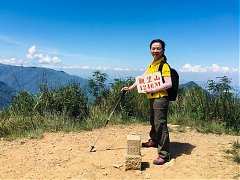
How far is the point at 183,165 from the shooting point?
6191 mm

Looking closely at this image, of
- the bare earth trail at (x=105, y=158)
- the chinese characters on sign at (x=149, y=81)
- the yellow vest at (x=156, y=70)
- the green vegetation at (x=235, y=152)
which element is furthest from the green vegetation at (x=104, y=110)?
the yellow vest at (x=156, y=70)

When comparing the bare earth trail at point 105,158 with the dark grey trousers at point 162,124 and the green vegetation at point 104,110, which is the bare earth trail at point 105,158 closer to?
the dark grey trousers at point 162,124

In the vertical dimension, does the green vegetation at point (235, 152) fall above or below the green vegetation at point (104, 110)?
below

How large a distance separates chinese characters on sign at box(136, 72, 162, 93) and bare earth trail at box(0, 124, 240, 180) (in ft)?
3.79

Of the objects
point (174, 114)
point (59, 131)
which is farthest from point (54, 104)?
point (174, 114)

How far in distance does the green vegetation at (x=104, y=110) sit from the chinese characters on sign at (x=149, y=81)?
2568 mm

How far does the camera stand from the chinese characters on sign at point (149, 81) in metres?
6.29

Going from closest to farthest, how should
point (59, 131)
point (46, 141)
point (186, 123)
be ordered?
point (46, 141) < point (59, 131) < point (186, 123)

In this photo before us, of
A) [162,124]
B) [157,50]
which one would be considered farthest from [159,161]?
[157,50]

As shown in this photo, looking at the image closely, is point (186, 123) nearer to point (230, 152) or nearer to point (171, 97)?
point (230, 152)

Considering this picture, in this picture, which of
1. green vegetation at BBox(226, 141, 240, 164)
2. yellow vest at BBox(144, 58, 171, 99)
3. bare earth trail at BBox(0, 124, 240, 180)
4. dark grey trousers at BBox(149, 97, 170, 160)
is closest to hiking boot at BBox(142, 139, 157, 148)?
bare earth trail at BBox(0, 124, 240, 180)

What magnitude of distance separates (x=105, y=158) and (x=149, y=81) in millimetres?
1496

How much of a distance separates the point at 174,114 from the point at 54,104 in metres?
3.18

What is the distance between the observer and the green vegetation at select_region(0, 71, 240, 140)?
9.14 meters
